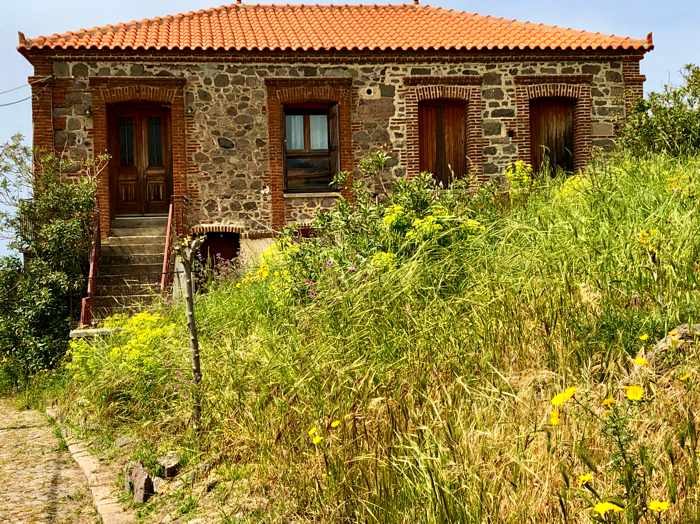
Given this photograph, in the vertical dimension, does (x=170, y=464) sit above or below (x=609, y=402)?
below

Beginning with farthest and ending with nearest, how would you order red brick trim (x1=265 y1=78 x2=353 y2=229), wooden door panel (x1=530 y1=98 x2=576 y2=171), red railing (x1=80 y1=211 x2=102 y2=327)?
wooden door panel (x1=530 y1=98 x2=576 y2=171) → red brick trim (x1=265 y1=78 x2=353 y2=229) → red railing (x1=80 y1=211 x2=102 y2=327)

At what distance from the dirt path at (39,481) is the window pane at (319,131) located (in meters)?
8.68

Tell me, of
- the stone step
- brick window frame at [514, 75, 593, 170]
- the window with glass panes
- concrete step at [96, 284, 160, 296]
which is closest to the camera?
concrete step at [96, 284, 160, 296]

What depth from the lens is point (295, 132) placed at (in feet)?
49.9

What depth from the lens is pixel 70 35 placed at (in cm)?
1433

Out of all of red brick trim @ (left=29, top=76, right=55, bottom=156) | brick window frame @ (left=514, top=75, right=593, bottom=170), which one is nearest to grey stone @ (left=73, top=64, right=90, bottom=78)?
red brick trim @ (left=29, top=76, right=55, bottom=156)

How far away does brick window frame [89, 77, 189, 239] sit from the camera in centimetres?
1391

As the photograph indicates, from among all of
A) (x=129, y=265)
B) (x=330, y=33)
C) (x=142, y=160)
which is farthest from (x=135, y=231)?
(x=330, y=33)

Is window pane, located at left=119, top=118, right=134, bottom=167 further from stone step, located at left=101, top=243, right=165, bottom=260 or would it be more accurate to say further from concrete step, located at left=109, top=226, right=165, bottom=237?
stone step, located at left=101, top=243, right=165, bottom=260

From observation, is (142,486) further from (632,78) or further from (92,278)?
(632,78)

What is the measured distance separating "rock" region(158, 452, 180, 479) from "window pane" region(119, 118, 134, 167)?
414 inches

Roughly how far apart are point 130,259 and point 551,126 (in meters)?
8.97

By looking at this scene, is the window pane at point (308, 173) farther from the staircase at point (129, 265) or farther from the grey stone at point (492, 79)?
the grey stone at point (492, 79)

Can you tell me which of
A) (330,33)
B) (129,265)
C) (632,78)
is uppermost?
(330,33)
